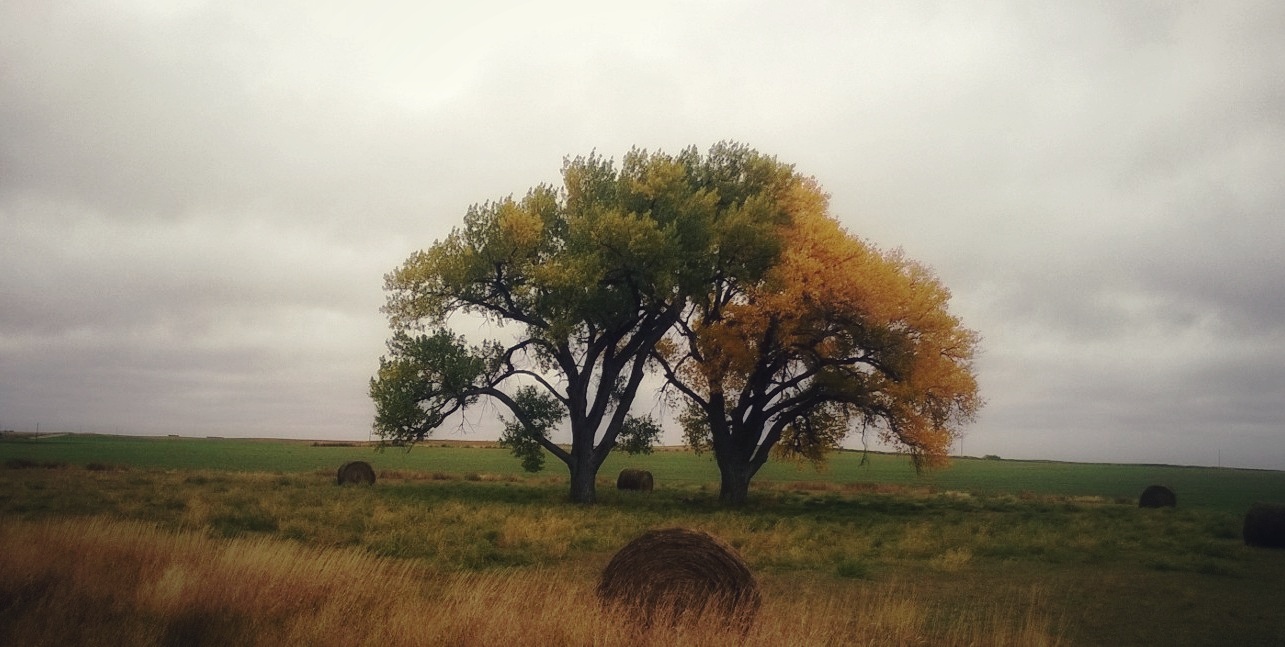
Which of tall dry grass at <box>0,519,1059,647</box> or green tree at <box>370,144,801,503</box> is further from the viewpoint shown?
green tree at <box>370,144,801,503</box>

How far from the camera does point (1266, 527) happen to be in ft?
64.4

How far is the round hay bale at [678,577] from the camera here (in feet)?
33.3

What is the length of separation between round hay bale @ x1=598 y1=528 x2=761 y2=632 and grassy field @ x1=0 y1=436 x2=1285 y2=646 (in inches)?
19.6

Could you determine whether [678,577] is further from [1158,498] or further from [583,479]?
[1158,498]

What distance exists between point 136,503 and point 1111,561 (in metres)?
24.9

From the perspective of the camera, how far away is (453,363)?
27578mm

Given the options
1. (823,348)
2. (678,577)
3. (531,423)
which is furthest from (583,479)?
(678,577)

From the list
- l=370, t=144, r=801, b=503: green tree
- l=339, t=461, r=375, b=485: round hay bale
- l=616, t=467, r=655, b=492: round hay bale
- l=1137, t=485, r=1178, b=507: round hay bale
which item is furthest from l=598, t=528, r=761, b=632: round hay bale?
l=1137, t=485, r=1178, b=507: round hay bale

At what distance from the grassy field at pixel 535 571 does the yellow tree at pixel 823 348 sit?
4095 mm

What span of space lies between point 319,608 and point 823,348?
83.9ft

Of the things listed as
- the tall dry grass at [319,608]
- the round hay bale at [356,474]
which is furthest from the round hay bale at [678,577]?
the round hay bale at [356,474]

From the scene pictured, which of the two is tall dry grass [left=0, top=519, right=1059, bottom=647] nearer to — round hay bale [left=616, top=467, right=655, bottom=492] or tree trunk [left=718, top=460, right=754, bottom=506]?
tree trunk [left=718, top=460, right=754, bottom=506]

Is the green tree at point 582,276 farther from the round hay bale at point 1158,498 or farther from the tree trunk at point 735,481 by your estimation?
the round hay bale at point 1158,498

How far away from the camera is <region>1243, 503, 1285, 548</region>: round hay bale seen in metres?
19.6
